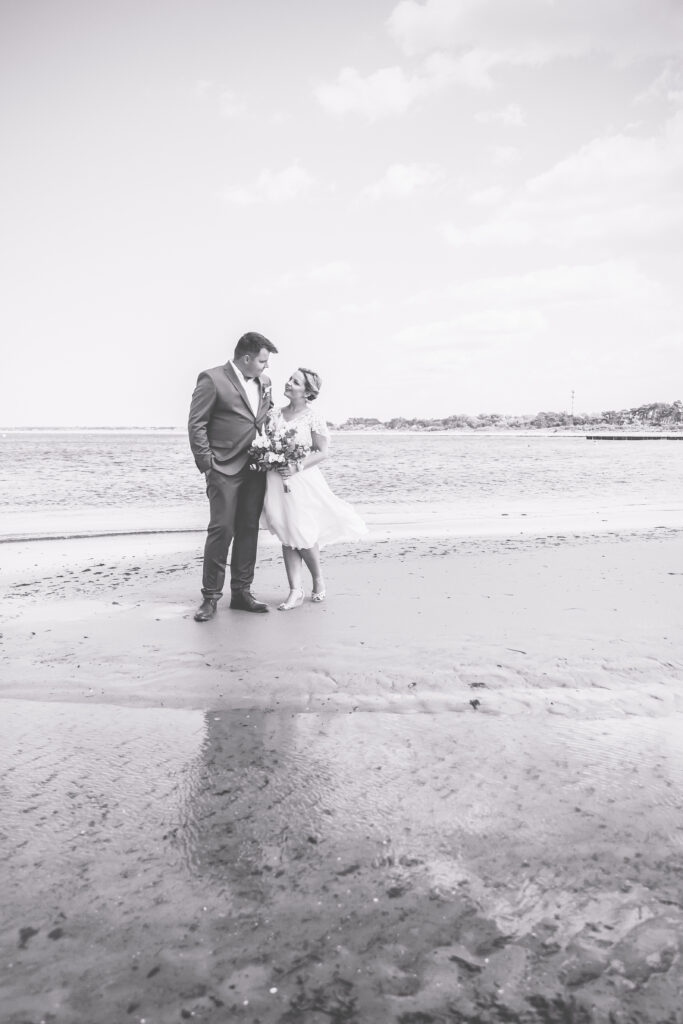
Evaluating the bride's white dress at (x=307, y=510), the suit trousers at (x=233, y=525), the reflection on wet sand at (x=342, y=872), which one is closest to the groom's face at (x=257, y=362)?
the bride's white dress at (x=307, y=510)

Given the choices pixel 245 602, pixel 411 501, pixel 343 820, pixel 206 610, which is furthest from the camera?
pixel 411 501

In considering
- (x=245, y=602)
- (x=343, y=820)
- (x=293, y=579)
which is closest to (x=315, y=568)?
(x=293, y=579)

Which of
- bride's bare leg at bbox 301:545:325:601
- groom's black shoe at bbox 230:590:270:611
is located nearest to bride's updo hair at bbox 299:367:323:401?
bride's bare leg at bbox 301:545:325:601

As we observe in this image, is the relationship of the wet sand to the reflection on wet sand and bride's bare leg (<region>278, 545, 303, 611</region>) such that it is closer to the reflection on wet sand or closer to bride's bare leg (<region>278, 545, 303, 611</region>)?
Result: the reflection on wet sand

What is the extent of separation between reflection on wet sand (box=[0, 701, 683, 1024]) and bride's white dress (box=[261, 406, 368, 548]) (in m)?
2.78

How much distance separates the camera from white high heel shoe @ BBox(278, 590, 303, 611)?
235 inches

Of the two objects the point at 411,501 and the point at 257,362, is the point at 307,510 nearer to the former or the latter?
the point at 257,362

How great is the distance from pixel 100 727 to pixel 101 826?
0.98 metres

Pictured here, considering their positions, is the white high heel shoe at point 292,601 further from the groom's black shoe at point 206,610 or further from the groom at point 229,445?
the groom's black shoe at point 206,610

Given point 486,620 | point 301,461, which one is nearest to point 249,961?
point 486,620

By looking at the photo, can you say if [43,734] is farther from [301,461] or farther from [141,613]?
[301,461]

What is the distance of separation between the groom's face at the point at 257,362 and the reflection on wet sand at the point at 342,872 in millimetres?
3314

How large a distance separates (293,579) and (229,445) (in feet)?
4.45

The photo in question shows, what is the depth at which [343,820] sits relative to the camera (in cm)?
267
